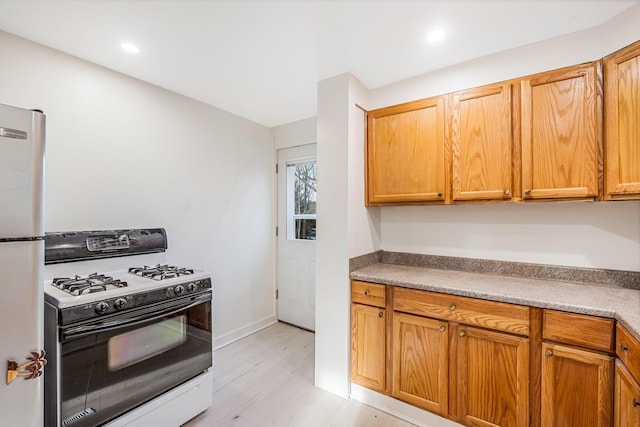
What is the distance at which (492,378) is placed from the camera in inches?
60.0

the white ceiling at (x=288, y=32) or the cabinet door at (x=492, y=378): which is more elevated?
the white ceiling at (x=288, y=32)

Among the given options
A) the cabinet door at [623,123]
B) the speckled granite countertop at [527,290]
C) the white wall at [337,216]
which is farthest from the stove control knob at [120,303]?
the cabinet door at [623,123]

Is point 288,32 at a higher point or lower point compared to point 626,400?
higher

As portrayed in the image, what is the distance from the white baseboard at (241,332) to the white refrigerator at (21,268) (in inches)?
67.2

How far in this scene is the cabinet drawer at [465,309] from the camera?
4.79 feet

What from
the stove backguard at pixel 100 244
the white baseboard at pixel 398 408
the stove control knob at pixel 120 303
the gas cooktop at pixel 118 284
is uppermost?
the stove backguard at pixel 100 244

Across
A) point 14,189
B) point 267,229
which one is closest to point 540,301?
point 14,189

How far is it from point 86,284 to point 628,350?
101 inches

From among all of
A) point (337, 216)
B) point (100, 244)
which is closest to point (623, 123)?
point (337, 216)

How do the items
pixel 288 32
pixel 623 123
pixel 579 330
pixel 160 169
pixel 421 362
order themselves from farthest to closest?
pixel 160 169 → pixel 421 362 → pixel 288 32 → pixel 623 123 → pixel 579 330

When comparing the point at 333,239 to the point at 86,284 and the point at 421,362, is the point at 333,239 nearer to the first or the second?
the point at 421,362

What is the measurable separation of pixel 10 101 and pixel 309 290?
8.94 ft

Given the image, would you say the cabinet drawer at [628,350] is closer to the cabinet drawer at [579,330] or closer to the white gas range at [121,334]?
the cabinet drawer at [579,330]

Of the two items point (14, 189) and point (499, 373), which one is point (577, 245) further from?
point (14, 189)
